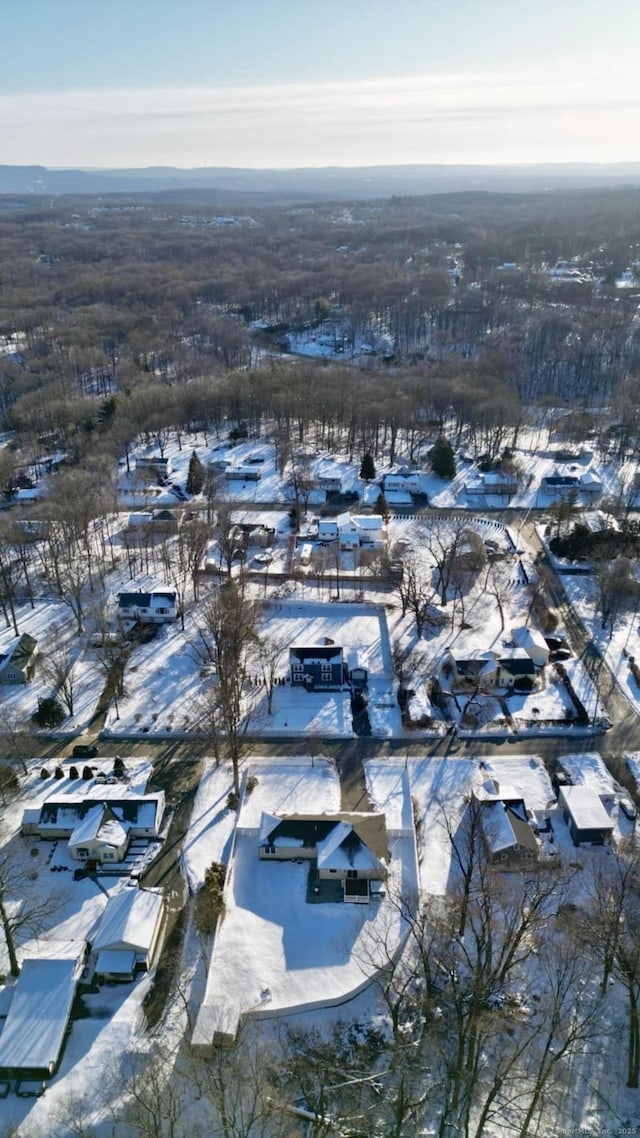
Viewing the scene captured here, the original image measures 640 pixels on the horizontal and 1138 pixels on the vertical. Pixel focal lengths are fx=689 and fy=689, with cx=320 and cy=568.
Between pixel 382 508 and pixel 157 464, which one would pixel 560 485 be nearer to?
pixel 382 508

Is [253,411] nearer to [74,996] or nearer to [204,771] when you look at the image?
[204,771]

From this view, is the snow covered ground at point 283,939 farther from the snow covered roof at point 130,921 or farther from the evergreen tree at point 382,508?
the evergreen tree at point 382,508

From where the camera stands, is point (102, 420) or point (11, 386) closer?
point (102, 420)

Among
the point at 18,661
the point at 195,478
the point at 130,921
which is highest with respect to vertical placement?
the point at 195,478

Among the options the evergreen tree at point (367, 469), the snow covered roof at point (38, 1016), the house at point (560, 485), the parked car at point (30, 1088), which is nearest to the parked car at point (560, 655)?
the house at point (560, 485)

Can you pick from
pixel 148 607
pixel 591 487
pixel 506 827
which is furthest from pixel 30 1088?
pixel 591 487

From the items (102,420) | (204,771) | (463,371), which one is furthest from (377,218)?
(204,771)

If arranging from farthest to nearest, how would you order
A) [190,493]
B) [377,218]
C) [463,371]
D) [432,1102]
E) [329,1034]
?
[377,218], [463,371], [190,493], [329,1034], [432,1102]
